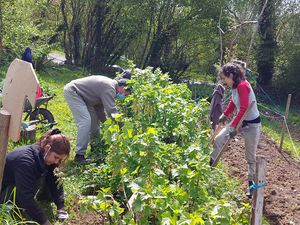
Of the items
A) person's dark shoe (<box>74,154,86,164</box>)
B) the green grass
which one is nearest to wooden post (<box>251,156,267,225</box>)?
person's dark shoe (<box>74,154,86,164</box>)

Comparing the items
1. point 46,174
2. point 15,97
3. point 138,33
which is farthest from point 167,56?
point 15,97

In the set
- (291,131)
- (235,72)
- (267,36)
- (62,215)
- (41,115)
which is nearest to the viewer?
(62,215)

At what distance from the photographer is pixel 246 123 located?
5.25 m

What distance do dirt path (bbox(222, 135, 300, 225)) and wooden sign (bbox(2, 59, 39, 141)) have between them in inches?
144

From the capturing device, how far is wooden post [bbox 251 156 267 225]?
11.0ft

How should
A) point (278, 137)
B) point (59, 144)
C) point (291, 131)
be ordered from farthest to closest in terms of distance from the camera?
1. point (291, 131)
2. point (278, 137)
3. point (59, 144)

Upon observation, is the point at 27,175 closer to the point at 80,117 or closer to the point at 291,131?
the point at 80,117

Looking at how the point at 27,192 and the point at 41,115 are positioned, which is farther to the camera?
the point at 41,115

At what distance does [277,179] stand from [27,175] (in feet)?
14.2

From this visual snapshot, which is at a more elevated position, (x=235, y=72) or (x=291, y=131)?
(x=235, y=72)

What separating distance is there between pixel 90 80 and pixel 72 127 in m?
2.31

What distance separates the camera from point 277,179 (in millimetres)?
6594

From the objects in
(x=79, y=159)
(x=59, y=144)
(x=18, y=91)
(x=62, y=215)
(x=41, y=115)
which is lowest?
(x=62, y=215)

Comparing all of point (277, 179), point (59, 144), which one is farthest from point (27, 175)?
point (277, 179)
